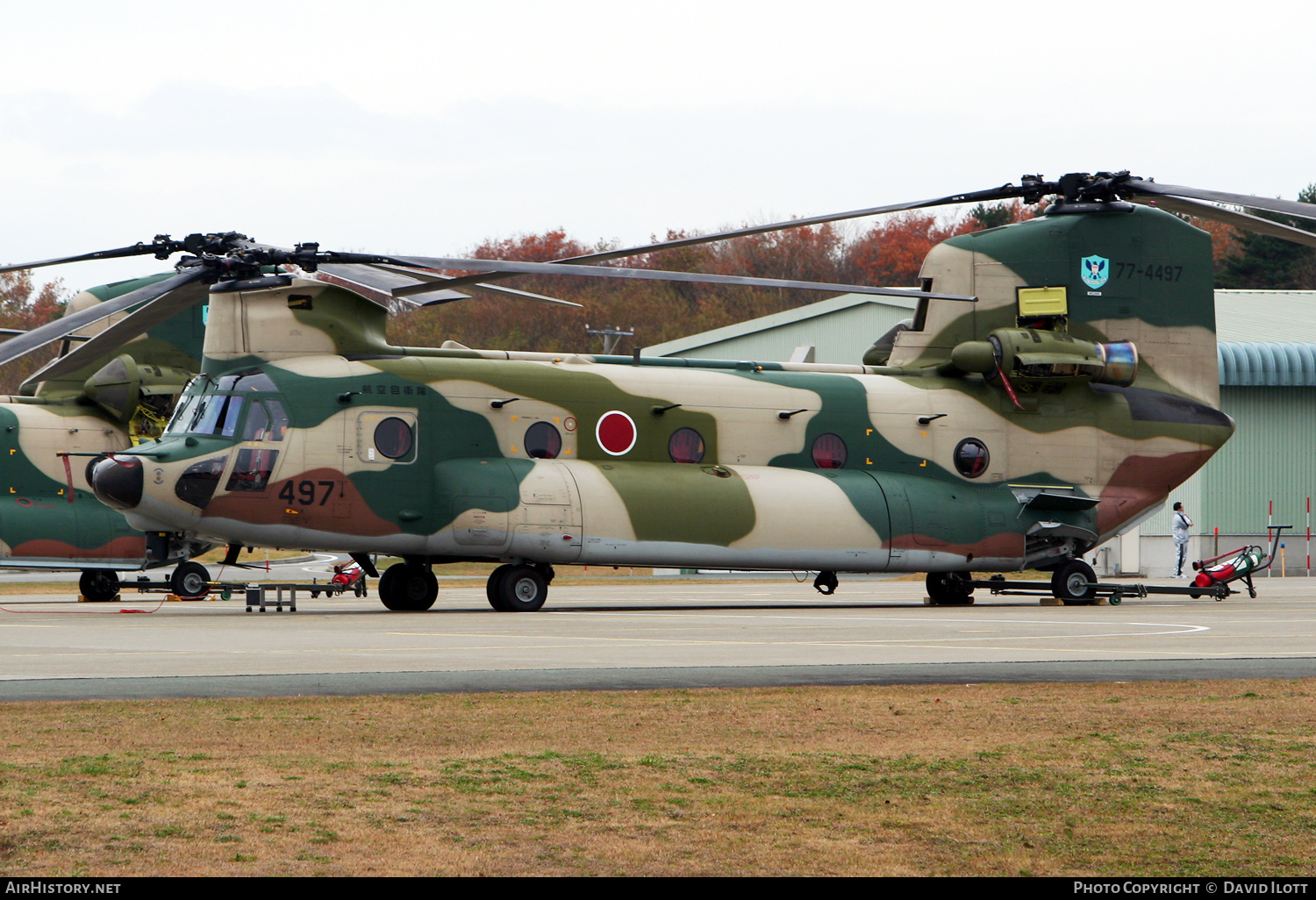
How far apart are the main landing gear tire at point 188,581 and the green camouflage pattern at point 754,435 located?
16.3ft

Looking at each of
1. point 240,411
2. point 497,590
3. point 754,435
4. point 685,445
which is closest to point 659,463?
point 685,445

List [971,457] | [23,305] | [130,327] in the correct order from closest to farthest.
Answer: [130,327], [971,457], [23,305]

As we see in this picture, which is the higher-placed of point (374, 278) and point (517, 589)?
point (374, 278)

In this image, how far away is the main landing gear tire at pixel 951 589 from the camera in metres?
25.5

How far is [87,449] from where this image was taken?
27062 millimetres

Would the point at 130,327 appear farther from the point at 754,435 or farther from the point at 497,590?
the point at 754,435

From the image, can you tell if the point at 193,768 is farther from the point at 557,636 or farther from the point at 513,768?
the point at 557,636

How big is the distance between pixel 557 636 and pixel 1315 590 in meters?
20.5

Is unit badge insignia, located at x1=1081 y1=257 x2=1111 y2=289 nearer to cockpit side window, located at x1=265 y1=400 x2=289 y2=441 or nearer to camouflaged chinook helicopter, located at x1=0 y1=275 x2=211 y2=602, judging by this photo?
cockpit side window, located at x1=265 y1=400 x2=289 y2=441

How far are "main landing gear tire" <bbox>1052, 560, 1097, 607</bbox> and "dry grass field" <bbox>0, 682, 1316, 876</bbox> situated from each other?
1426 cm

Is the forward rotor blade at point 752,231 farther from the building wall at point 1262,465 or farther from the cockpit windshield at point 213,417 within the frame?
the building wall at point 1262,465

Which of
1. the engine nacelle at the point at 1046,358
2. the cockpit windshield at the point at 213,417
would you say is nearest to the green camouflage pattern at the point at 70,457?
the cockpit windshield at the point at 213,417

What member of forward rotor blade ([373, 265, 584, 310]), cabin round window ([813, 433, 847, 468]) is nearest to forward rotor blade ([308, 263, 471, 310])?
forward rotor blade ([373, 265, 584, 310])

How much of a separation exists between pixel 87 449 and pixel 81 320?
325 inches
